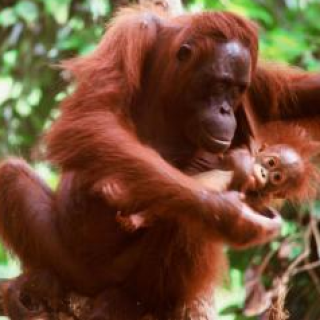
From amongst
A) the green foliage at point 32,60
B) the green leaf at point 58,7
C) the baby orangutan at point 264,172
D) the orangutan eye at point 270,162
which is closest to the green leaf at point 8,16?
the green foliage at point 32,60

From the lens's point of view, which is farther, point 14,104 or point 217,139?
point 14,104

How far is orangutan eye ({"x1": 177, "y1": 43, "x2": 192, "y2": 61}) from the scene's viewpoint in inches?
121

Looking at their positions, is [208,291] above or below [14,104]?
above

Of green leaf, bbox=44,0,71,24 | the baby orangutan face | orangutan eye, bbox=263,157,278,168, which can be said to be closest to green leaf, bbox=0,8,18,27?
green leaf, bbox=44,0,71,24

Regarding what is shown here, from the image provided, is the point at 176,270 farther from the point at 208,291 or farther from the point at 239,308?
the point at 239,308

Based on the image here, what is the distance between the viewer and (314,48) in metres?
4.56

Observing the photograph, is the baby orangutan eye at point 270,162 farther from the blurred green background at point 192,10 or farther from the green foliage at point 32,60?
the green foliage at point 32,60

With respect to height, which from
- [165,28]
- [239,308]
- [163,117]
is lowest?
[239,308]

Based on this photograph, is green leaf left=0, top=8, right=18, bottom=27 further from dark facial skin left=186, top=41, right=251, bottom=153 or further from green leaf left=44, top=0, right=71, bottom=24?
dark facial skin left=186, top=41, right=251, bottom=153

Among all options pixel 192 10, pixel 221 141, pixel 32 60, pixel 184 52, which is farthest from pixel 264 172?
pixel 32 60

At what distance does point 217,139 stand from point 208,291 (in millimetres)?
583

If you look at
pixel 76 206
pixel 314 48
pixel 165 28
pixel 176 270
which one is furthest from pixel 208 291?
pixel 314 48

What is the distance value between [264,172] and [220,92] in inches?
12.5

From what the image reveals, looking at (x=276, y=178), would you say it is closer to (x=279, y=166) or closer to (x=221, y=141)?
(x=279, y=166)
